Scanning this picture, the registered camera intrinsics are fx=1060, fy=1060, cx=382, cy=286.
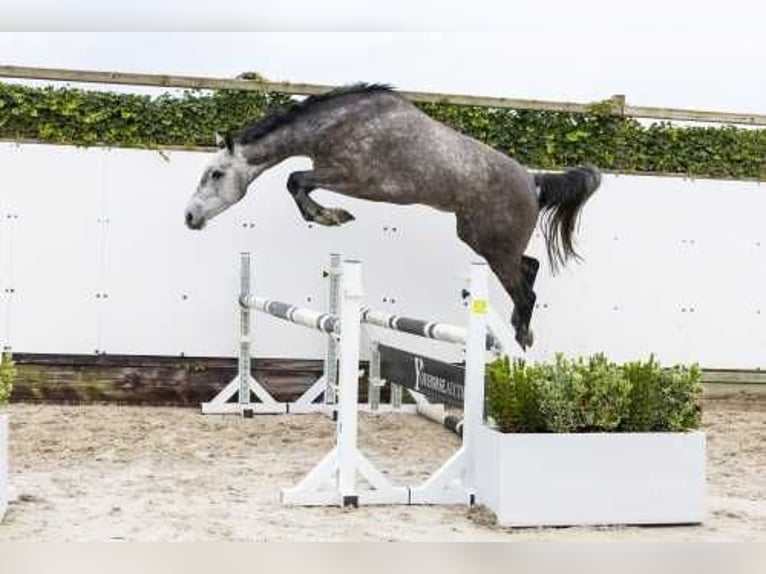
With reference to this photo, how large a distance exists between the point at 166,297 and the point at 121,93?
118 cm

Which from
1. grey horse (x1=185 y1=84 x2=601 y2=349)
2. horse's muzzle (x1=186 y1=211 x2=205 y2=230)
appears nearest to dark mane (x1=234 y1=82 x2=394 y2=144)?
grey horse (x1=185 y1=84 x2=601 y2=349)

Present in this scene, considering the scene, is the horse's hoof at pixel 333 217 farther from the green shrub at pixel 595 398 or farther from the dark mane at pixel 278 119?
the green shrub at pixel 595 398

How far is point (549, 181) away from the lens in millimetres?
5680

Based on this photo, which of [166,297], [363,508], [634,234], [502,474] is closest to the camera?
[502,474]

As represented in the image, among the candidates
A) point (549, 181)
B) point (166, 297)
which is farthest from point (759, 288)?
point (166, 297)

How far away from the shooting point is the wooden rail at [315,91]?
233 inches

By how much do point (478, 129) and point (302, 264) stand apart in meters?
1.34

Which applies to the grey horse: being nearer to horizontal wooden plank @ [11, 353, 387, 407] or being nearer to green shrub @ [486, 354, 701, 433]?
horizontal wooden plank @ [11, 353, 387, 407]

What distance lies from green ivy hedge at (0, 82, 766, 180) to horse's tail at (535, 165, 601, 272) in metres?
0.78

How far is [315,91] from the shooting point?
243 inches

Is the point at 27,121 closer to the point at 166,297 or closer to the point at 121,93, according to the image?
the point at 121,93

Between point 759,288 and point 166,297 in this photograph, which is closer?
point 166,297

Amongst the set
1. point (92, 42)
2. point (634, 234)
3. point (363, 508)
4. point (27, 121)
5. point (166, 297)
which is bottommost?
point (363, 508)

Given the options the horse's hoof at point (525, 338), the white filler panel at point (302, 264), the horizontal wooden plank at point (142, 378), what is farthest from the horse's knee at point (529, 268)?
the horizontal wooden plank at point (142, 378)
